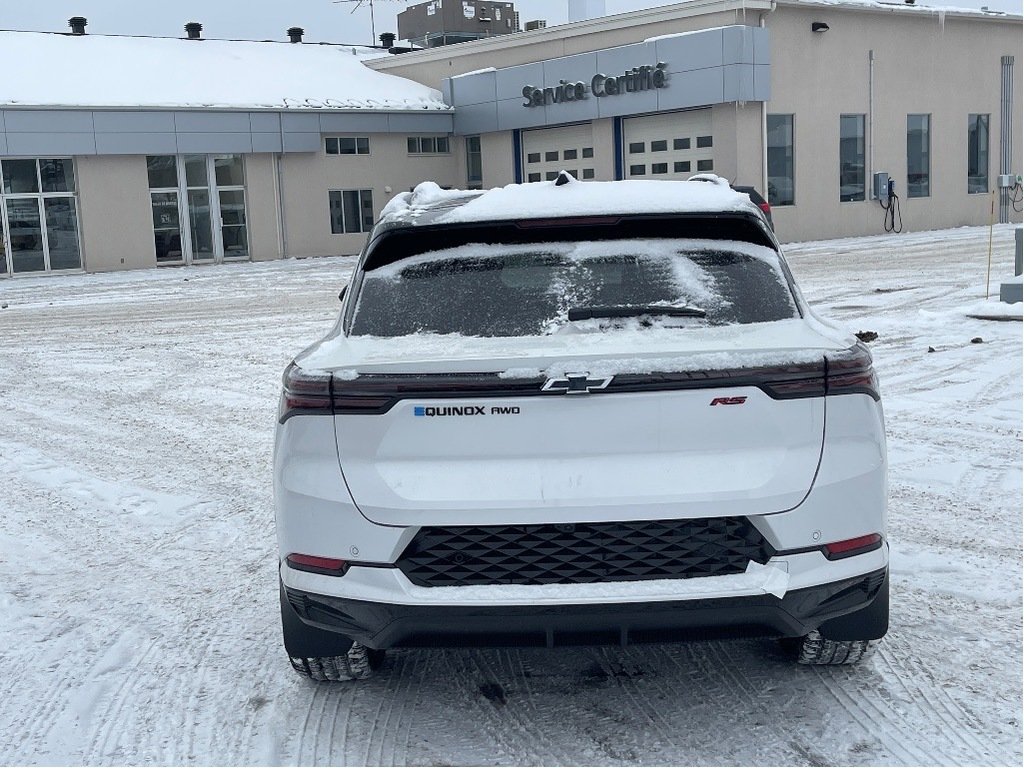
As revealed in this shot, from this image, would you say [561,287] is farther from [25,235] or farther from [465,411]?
[25,235]

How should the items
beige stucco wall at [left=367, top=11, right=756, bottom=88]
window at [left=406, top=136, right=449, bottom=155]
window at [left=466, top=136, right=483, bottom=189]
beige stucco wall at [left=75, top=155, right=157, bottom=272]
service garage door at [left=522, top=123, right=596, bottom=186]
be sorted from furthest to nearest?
window at [left=466, top=136, right=483, bottom=189] → window at [left=406, top=136, right=449, bottom=155] → service garage door at [left=522, top=123, right=596, bottom=186] → beige stucco wall at [left=75, top=155, right=157, bottom=272] → beige stucco wall at [left=367, top=11, right=756, bottom=88]

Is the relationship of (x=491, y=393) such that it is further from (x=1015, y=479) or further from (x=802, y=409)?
(x=1015, y=479)

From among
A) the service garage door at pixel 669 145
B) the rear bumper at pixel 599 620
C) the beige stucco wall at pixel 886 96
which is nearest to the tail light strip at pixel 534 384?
the rear bumper at pixel 599 620

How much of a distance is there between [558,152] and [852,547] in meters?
34.1

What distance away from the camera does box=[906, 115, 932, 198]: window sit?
36125mm

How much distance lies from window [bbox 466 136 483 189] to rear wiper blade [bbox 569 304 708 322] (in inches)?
1441

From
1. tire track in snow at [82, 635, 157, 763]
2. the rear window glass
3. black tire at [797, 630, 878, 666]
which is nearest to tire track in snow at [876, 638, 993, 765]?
black tire at [797, 630, 878, 666]

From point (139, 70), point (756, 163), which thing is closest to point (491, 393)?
point (756, 163)

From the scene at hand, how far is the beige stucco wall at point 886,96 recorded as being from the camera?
33.1m

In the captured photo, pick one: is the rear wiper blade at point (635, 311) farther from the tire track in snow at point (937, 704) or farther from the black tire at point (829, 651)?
the tire track in snow at point (937, 704)

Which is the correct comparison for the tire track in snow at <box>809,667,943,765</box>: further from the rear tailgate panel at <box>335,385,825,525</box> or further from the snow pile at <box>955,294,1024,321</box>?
the snow pile at <box>955,294,1024,321</box>

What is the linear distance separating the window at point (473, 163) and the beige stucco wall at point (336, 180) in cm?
35

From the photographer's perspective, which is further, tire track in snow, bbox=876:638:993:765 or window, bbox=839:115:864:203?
window, bbox=839:115:864:203

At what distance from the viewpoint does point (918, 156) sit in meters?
36.5
